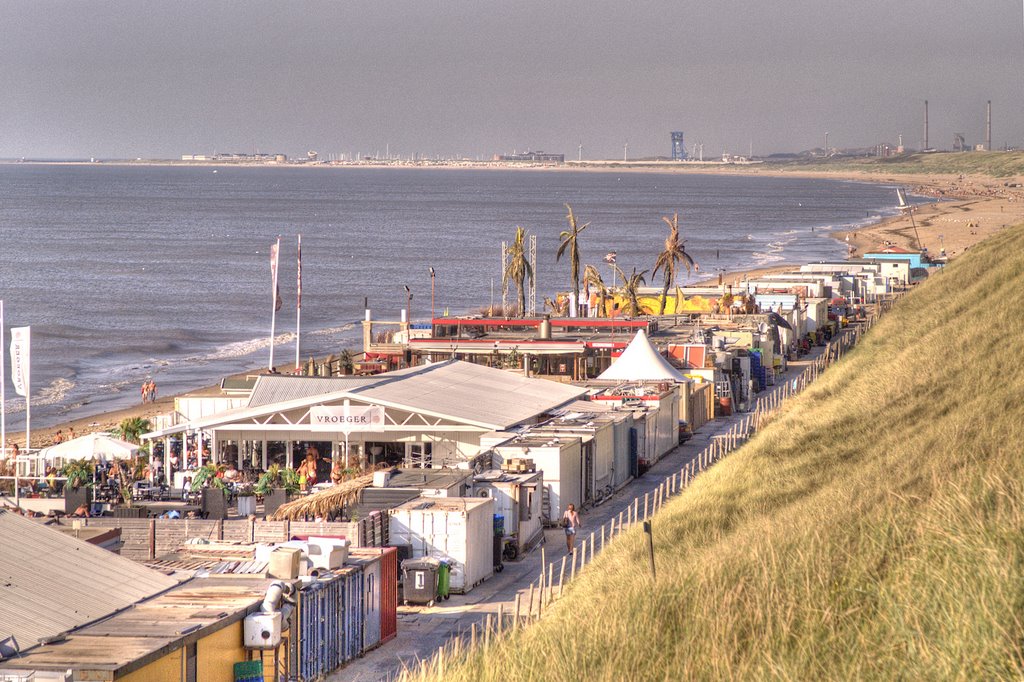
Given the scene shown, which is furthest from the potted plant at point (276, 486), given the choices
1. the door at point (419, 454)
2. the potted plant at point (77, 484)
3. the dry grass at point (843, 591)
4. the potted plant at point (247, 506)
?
the dry grass at point (843, 591)

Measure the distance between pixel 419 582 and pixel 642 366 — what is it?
17.1 m

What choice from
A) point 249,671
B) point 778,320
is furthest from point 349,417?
point 778,320

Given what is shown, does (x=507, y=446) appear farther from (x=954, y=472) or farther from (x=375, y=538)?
(x=954, y=472)

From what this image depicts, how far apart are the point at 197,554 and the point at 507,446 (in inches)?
322

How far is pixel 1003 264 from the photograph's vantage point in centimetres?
3325

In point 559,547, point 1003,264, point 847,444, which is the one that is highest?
point 1003,264

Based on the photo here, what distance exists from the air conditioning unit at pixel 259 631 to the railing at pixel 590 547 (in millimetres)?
1428

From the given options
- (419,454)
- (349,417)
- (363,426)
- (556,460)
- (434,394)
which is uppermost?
(434,394)

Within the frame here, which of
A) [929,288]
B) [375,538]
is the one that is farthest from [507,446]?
[929,288]

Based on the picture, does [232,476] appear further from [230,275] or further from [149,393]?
[230,275]

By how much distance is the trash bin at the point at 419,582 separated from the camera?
19.9 meters

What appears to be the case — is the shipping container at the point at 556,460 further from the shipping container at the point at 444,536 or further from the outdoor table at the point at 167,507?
the outdoor table at the point at 167,507

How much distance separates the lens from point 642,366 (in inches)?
1425

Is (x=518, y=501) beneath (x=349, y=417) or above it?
beneath
